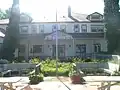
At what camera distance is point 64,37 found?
137 feet

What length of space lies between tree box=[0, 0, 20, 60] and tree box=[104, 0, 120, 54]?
1386 centimetres

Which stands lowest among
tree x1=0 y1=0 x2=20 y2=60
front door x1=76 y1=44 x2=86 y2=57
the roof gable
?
front door x1=76 y1=44 x2=86 y2=57

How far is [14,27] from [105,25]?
1419 cm

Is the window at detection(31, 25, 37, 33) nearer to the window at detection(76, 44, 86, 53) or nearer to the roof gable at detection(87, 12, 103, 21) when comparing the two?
the window at detection(76, 44, 86, 53)

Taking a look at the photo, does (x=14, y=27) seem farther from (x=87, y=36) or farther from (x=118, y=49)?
(x=118, y=49)

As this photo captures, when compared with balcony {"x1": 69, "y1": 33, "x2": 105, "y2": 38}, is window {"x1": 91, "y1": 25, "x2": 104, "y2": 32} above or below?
above

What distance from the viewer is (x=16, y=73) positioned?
71.6ft

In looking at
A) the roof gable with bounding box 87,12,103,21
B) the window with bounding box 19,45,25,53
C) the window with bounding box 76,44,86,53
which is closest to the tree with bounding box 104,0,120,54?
the roof gable with bounding box 87,12,103,21

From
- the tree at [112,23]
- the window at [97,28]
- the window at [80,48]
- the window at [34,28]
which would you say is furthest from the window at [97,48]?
the window at [34,28]

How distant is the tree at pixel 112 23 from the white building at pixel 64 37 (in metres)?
1.09

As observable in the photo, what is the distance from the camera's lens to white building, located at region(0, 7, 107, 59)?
43.4 meters

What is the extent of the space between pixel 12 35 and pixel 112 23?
1551 centimetres

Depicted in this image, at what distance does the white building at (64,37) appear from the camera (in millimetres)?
43438

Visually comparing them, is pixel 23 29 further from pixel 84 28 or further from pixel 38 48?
pixel 84 28
